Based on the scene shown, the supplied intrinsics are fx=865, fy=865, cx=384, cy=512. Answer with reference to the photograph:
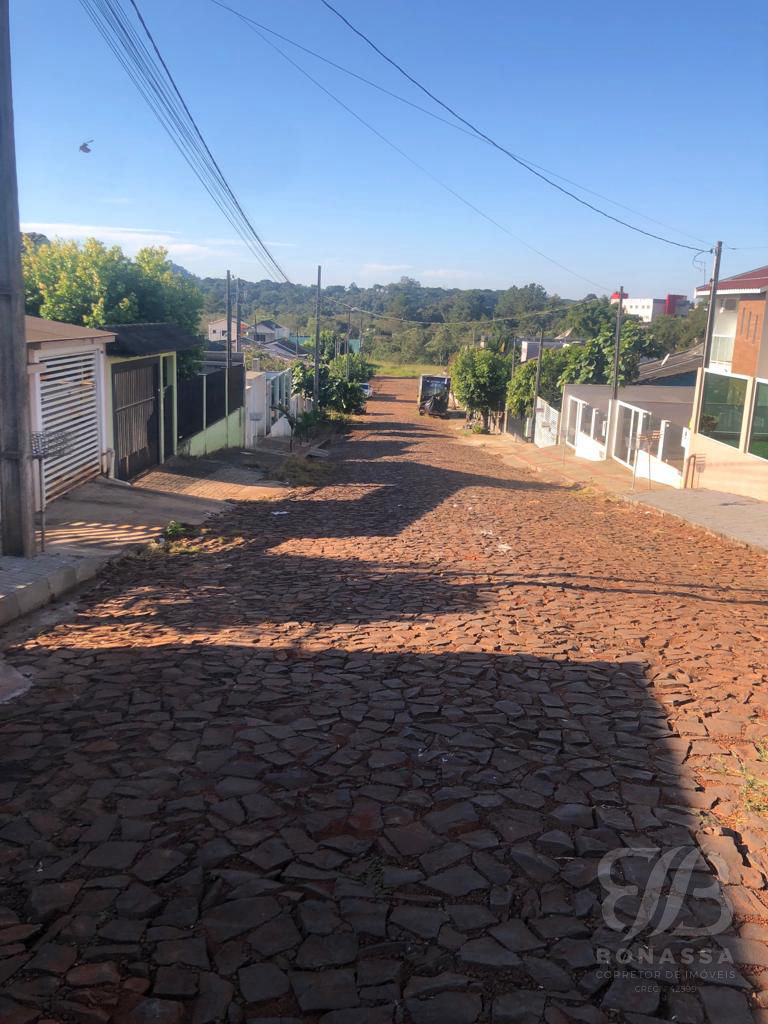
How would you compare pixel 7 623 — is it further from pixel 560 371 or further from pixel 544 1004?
pixel 560 371

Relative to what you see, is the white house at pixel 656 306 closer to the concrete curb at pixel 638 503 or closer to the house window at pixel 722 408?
the concrete curb at pixel 638 503

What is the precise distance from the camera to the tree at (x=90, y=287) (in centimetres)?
1888

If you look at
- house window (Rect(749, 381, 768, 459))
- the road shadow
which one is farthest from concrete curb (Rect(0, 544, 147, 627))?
house window (Rect(749, 381, 768, 459))

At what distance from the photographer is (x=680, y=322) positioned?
77750 mm

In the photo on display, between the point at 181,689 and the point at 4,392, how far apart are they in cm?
419

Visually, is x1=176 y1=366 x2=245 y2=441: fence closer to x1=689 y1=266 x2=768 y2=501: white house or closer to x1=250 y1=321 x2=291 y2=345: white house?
x1=689 y1=266 x2=768 y2=501: white house

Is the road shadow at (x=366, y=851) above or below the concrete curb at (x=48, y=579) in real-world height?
above

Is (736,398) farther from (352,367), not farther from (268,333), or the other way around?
(268,333)

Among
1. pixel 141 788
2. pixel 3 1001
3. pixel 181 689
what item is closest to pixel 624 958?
pixel 3 1001

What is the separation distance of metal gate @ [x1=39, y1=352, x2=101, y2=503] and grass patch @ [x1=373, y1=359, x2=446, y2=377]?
8465 cm

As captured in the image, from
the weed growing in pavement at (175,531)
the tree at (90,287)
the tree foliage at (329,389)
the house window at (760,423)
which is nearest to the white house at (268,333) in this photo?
the tree foliage at (329,389)

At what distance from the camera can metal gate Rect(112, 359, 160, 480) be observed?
48.9 ft

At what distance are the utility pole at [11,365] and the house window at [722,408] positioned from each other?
16.8m

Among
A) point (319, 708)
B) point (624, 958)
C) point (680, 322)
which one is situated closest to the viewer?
point (624, 958)
